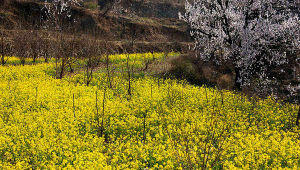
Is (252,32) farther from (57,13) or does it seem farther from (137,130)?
(57,13)

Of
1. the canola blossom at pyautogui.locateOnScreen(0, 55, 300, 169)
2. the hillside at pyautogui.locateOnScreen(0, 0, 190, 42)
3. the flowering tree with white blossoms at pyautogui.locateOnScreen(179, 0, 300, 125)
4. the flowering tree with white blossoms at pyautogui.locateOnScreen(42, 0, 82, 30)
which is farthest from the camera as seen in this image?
the hillside at pyautogui.locateOnScreen(0, 0, 190, 42)

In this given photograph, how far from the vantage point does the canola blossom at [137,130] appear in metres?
6.98

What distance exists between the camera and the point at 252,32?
1552cm

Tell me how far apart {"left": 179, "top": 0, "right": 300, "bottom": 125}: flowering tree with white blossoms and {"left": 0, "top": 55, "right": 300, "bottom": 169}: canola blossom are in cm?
357

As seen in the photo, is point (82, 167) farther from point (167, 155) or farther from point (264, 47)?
point (264, 47)

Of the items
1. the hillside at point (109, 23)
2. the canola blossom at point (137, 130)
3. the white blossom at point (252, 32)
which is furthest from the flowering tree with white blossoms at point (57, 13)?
the white blossom at point (252, 32)

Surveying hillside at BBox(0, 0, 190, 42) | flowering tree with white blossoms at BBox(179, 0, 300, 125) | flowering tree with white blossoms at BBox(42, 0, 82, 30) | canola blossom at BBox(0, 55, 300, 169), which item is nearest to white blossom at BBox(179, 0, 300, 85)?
flowering tree with white blossoms at BBox(179, 0, 300, 125)

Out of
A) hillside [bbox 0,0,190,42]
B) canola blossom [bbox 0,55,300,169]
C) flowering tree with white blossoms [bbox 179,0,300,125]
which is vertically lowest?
canola blossom [bbox 0,55,300,169]

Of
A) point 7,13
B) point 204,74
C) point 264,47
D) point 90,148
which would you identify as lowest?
point 90,148

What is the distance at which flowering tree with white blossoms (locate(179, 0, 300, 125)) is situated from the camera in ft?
49.7

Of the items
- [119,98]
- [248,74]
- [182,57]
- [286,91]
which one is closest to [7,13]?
[182,57]

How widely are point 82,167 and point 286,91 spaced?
15.7m

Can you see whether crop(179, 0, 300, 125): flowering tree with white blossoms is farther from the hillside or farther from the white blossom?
the hillside

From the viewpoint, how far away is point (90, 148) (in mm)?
7750
